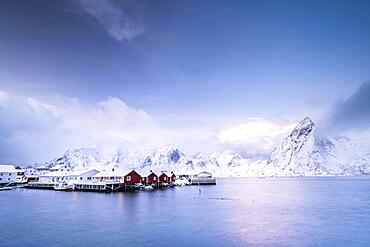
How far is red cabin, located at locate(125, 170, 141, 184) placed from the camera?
99775 millimetres

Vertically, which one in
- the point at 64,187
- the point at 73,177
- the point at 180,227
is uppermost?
the point at 73,177

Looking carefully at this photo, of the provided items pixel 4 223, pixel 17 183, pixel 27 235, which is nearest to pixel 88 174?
pixel 17 183

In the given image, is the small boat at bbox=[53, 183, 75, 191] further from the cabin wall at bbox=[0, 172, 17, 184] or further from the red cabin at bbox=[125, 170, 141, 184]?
the cabin wall at bbox=[0, 172, 17, 184]

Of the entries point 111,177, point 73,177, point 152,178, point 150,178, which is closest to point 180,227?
point 111,177

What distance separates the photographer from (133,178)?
10244 cm

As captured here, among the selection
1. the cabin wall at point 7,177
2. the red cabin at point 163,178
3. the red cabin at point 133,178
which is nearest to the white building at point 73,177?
the cabin wall at point 7,177

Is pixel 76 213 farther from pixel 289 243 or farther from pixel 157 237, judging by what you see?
pixel 289 243

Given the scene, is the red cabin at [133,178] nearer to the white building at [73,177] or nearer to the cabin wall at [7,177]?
the white building at [73,177]

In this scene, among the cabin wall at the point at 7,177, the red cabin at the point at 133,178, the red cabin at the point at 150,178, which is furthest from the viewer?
the cabin wall at the point at 7,177

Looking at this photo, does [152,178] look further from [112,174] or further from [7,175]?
[7,175]

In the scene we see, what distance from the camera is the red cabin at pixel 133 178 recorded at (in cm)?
9978

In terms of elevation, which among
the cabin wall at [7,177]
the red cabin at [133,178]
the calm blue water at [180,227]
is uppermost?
the cabin wall at [7,177]

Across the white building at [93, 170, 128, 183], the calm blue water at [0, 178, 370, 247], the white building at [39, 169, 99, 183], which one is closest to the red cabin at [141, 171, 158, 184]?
the white building at [93, 170, 128, 183]

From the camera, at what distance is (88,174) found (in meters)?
110
